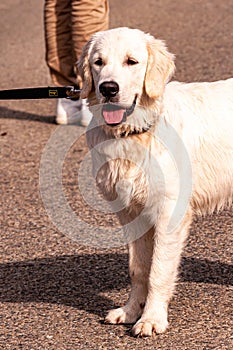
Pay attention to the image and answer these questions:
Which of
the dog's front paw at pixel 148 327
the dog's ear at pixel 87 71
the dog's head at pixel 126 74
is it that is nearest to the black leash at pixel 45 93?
the dog's ear at pixel 87 71

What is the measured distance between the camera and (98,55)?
4.31 metres

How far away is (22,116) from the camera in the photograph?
9125mm

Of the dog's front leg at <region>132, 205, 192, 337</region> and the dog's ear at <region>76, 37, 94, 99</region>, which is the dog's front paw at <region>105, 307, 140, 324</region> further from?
the dog's ear at <region>76, 37, 94, 99</region>

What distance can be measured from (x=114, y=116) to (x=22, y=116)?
4.95 metres

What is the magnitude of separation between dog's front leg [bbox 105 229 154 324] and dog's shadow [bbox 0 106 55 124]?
169 inches

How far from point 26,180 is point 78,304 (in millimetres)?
2526

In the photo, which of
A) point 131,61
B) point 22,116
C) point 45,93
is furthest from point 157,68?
point 22,116

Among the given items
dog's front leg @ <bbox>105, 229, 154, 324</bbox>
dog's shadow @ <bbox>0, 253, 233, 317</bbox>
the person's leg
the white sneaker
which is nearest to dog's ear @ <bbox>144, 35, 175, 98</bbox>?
dog's front leg @ <bbox>105, 229, 154, 324</bbox>

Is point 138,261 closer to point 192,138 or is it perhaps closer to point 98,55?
point 192,138

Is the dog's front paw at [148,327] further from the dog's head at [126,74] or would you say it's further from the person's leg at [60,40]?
the person's leg at [60,40]

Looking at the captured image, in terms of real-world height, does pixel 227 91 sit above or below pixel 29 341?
above

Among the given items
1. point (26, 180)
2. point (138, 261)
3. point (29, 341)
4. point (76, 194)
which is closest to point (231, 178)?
point (138, 261)

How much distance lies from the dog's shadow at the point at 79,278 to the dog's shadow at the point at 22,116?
3537 mm

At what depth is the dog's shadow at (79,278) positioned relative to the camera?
4.82 meters
